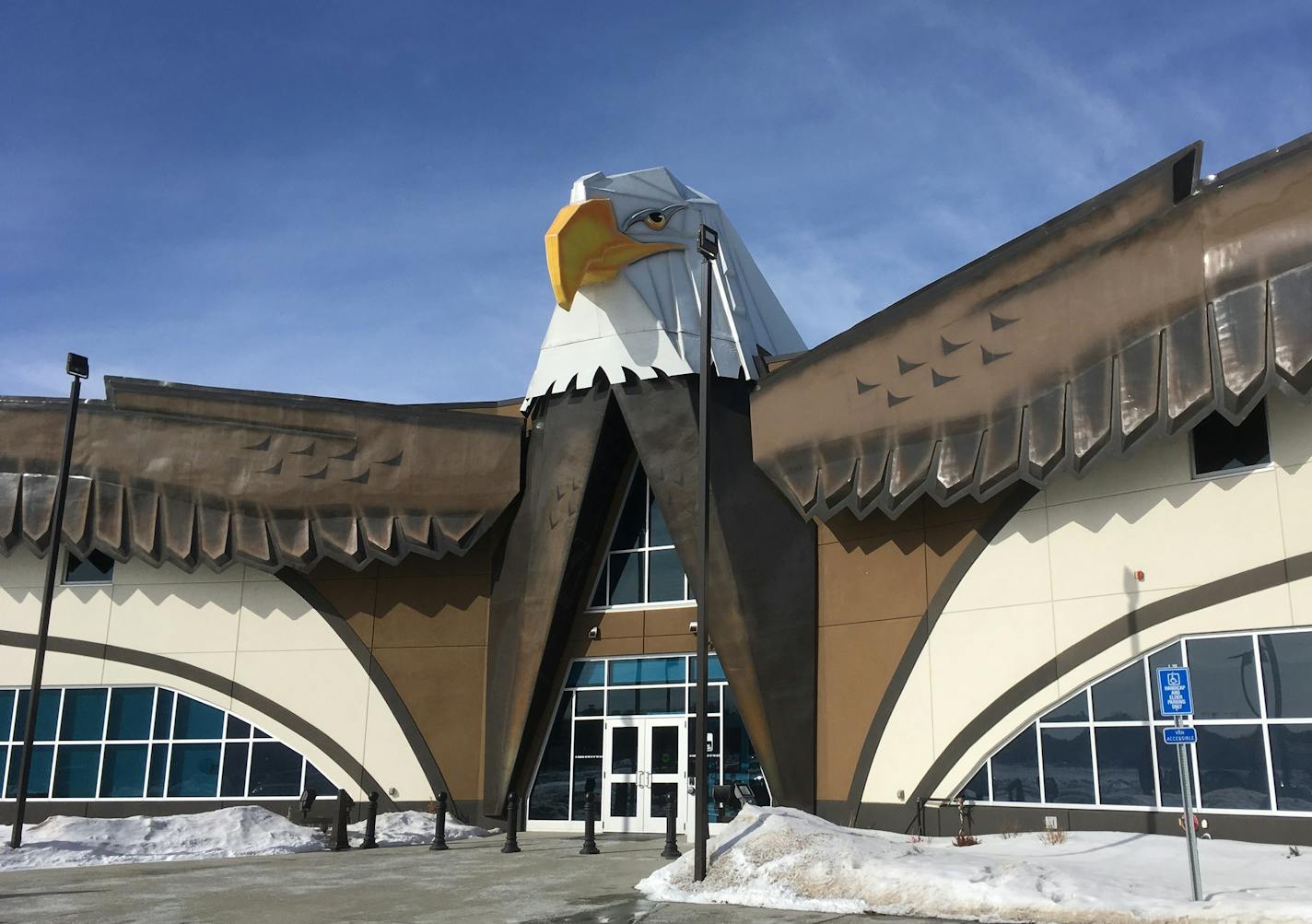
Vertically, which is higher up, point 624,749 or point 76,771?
point 624,749

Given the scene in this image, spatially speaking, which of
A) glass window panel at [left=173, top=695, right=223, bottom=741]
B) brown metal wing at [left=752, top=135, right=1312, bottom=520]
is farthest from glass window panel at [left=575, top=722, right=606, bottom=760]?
glass window panel at [left=173, top=695, right=223, bottom=741]

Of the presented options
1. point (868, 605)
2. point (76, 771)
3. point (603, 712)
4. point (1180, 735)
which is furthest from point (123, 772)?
point (1180, 735)

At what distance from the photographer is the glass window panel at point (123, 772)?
26125 mm

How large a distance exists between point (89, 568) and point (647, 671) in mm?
14482

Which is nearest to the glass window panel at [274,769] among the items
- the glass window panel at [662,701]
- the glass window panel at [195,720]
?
the glass window panel at [195,720]

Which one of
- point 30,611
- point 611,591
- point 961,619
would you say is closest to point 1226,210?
point 961,619

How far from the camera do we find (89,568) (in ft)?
91.2

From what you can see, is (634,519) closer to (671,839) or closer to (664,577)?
(664,577)

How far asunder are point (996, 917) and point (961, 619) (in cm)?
935

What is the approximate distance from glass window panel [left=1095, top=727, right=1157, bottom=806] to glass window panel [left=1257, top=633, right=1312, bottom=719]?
1977mm

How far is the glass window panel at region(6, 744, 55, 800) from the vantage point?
2645 cm

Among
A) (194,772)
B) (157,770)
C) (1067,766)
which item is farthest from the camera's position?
(157,770)

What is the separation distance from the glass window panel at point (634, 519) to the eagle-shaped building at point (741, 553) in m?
0.08

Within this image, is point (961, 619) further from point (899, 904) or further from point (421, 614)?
point (421, 614)
